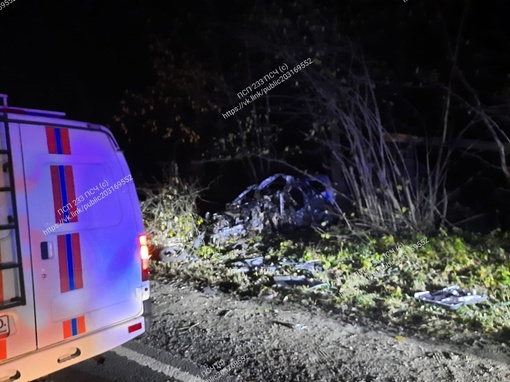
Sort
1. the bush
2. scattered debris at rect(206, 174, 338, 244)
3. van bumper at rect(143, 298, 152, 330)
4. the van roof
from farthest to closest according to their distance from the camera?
1. scattered debris at rect(206, 174, 338, 244)
2. the bush
3. van bumper at rect(143, 298, 152, 330)
4. the van roof

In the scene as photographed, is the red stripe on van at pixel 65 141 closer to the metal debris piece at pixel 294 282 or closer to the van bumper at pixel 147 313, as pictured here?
the van bumper at pixel 147 313

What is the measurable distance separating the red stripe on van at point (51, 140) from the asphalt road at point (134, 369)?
2022mm

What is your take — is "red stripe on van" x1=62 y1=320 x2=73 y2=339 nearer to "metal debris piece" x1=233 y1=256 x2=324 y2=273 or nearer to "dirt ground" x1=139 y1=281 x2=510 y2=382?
"dirt ground" x1=139 y1=281 x2=510 y2=382

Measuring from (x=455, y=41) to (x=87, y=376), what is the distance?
7.92m

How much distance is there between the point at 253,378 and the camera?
428 cm

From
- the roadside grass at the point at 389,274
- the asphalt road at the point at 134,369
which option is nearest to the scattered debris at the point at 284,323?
the roadside grass at the point at 389,274

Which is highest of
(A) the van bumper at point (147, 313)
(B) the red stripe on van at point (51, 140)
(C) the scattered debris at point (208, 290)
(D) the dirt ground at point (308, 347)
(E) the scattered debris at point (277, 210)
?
(B) the red stripe on van at point (51, 140)

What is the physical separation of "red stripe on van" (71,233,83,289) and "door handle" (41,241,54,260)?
0.19 meters

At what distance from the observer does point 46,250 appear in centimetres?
352

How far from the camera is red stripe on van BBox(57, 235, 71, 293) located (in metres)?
3.60

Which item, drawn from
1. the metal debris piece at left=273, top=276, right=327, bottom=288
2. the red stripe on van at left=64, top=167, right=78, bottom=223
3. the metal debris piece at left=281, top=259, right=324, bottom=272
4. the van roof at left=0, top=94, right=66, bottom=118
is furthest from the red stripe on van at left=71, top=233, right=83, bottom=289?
the metal debris piece at left=281, top=259, right=324, bottom=272

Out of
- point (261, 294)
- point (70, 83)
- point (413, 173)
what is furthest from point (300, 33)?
point (70, 83)

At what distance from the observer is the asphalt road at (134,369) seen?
434cm

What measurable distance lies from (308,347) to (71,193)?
8.63 feet
